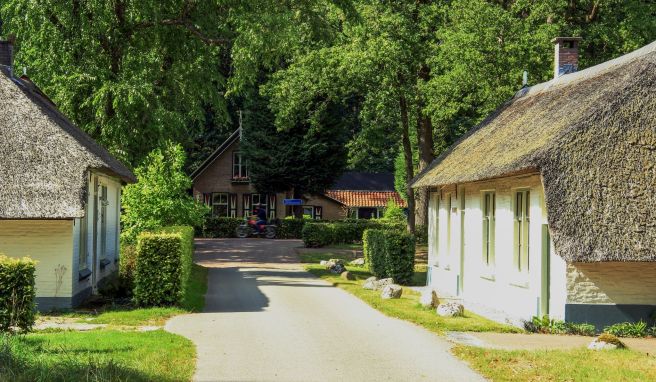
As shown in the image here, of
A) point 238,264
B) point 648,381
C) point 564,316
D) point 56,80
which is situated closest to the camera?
point 648,381

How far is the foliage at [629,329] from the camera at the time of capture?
53.3 ft

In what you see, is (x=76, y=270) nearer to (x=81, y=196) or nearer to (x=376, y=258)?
(x=81, y=196)

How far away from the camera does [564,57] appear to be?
24812 millimetres

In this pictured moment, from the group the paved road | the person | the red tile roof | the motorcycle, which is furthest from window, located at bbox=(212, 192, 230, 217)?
the paved road

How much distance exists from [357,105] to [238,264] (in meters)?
33.0

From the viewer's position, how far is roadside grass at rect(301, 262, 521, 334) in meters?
16.7

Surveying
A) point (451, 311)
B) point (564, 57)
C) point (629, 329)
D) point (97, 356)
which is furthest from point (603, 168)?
point (97, 356)

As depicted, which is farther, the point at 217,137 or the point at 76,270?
the point at 217,137

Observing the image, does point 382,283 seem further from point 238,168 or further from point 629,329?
point 238,168

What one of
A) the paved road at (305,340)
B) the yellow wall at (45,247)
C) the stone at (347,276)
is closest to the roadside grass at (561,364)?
the paved road at (305,340)

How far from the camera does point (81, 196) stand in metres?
18.4

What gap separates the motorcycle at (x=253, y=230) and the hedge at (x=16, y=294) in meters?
41.0

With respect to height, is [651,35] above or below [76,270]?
above

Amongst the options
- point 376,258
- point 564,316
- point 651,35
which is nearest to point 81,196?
point 564,316
